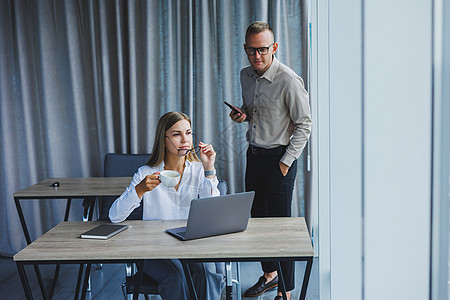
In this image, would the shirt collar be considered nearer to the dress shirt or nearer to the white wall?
the dress shirt

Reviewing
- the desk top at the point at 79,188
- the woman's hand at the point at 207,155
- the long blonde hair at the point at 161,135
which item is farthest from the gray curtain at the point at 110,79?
the woman's hand at the point at 207,155

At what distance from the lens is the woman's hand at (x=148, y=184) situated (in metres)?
2.18

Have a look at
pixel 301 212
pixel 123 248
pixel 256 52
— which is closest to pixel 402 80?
pixel 123 248

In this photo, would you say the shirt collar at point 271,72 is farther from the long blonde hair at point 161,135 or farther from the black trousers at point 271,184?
the long blonde hair at point 161,135

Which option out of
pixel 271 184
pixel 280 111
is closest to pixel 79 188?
pixel 271 184

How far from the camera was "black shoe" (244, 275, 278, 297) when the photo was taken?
10.1 ft

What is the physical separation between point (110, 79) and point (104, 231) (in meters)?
2.21

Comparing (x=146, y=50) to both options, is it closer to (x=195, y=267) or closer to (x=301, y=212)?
(x=301, y=212)

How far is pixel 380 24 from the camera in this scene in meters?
0.77

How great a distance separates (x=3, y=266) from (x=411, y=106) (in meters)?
3.92

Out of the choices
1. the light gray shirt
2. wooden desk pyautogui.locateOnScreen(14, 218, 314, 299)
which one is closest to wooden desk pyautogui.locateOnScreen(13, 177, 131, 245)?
wooden desk pyautogui.locateOnScreen(14, 218, 314, 299)

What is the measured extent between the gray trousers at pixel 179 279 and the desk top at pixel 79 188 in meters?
0.99

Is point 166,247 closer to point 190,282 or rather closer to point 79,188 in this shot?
point 190,282

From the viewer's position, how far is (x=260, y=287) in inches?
122
